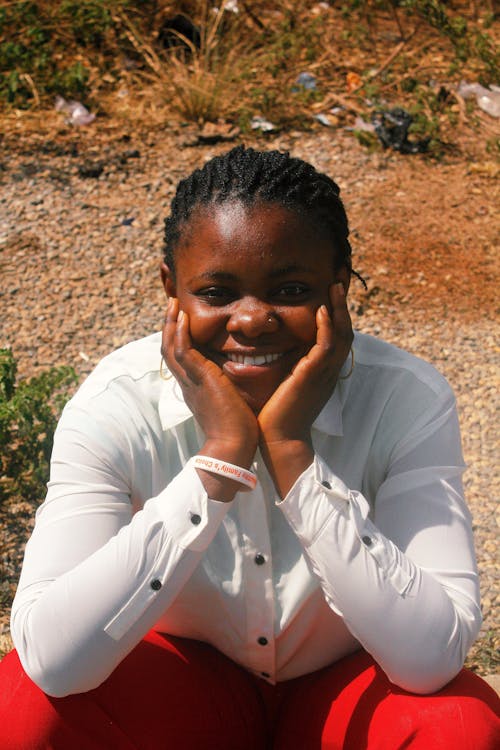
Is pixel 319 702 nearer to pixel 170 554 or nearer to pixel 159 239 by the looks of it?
pixel 170 554

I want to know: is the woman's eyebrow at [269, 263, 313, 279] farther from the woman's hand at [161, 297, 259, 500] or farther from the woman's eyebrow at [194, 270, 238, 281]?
the woman's hand at [161, 297, 259, 500]

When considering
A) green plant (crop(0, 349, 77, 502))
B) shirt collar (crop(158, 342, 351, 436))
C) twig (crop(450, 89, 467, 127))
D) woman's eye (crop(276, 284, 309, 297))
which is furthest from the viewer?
twig (crop(450, 89, 467, 127))

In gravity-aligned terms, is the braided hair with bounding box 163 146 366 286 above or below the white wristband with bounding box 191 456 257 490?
above

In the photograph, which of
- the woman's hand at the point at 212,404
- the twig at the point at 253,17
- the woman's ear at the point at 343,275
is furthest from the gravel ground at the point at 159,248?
the woman's hand at the point at 212,404

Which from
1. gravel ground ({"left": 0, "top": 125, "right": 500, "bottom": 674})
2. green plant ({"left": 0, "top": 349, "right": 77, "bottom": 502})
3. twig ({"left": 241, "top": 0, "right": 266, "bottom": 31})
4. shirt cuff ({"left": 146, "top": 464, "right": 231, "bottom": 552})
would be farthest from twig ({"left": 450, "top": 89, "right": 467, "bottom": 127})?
shirt cuff ({"left": 146, "top": 464, "right": 231, "bottom": 552})

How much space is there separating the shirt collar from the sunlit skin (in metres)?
0.07

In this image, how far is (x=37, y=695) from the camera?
2090 millimetres

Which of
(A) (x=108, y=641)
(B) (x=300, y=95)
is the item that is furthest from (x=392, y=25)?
(A) (x=108, y=641)

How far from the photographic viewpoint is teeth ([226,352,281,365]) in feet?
7.13

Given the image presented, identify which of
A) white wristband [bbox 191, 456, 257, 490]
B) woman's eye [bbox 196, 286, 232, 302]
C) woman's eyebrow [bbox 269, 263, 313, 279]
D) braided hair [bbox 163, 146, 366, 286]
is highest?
braided hair [bbox 163, 146, 366, 286]

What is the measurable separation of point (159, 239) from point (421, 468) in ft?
10.6

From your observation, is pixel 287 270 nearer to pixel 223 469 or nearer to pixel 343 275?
pixel 343 275

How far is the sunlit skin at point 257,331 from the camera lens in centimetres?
212

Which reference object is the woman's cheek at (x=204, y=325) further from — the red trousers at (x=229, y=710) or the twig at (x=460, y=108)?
the twig at (x=460, y=108)
